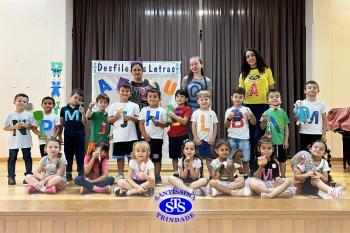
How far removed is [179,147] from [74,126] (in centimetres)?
111

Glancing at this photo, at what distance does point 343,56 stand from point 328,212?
408 centimetres

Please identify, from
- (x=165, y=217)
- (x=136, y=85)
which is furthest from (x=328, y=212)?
(x=136, y=85)

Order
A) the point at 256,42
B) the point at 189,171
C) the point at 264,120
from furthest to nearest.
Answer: the point at 256,42 < the point at 264,120 < the point at 189,171

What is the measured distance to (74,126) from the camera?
11.9 ft

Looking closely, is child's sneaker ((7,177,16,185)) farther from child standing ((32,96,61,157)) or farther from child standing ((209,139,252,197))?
child standing ((209,139,252,197))

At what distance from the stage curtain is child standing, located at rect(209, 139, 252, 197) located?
2578 mm

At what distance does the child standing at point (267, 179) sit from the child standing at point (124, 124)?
1189mm

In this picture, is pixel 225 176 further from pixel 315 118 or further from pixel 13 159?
pixel 13 159

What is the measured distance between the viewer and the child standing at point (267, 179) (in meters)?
2.93

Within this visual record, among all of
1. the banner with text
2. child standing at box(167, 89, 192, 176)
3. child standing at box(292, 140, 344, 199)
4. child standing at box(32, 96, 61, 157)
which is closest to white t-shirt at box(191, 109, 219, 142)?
child standing at box(167, 89, 192, 176)

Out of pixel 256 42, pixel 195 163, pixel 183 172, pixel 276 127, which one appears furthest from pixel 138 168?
pixel 256 42

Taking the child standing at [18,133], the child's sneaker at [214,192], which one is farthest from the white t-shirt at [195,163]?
the child standing at [18,133]

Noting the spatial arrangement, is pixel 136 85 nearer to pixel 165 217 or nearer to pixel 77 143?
pixel 77 143

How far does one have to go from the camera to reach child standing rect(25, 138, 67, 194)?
124 inches
